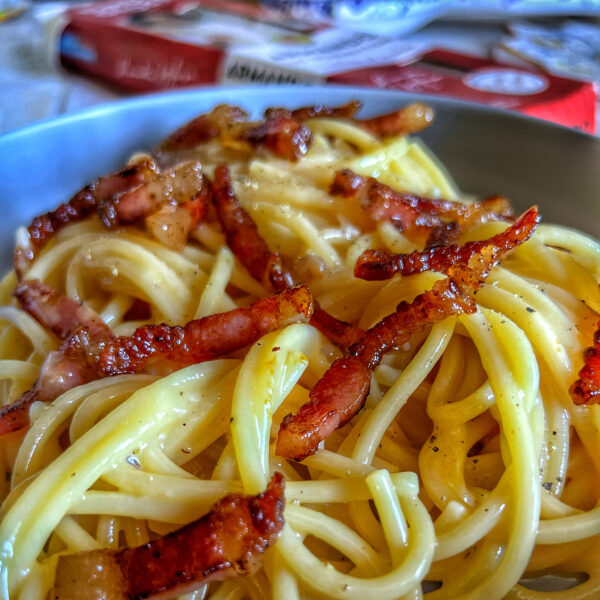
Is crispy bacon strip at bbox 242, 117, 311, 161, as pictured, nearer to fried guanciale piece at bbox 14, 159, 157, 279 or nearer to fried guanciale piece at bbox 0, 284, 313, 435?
fried guanciale piece at bbox 14, 159, 157, 279

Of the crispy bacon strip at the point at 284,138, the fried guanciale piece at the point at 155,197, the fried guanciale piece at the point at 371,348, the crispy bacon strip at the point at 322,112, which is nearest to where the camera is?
the fried guanciale piece at the point at 371,348

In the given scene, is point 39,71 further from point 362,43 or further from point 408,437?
point 408,437

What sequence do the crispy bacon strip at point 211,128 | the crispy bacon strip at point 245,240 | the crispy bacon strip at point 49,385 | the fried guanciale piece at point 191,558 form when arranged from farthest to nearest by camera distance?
1. the crispy bacon strip at point 211,128
2. the crispy bacon strip at point 245,240
3. the crispy bacon strip at point 49,385
4. the fried guanciale piece at point 191,558

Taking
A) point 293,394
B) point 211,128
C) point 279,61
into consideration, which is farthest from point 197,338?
point 279,61

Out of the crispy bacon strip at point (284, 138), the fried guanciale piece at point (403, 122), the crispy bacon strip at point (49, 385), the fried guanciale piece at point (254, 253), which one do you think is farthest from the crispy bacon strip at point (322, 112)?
the crispy bacon strip at point (49, 385)

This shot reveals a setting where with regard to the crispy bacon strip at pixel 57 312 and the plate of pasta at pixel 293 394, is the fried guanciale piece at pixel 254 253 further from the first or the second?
the crispy bacon strip at pixel 57 312

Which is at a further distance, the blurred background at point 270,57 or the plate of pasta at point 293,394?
the blurred background at point 270,57

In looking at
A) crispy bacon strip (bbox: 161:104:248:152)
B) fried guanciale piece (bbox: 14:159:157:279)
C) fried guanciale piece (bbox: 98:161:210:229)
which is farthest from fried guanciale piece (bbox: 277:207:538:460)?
crispy bacon strip (bbox: 161:104:248:152)

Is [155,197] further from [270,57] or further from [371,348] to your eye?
[270,57]

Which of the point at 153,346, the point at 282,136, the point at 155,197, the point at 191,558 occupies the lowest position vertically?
the point at 191,558
